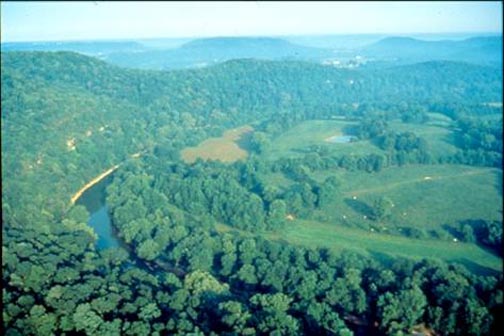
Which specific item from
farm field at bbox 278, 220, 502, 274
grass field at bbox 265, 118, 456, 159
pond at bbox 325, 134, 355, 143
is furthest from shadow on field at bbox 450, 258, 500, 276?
pond at bbox 325, 134, 355, 143

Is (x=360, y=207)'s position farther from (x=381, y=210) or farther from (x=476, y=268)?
(x=476, y=268)

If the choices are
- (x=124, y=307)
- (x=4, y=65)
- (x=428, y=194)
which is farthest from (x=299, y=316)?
(x=4, y=65)

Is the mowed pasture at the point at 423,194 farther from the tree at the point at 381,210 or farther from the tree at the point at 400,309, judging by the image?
the tree at the point at 400,309

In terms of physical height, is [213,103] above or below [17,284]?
above

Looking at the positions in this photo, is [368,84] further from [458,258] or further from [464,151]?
[458,258]

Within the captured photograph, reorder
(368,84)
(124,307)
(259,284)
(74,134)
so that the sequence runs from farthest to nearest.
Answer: (368,84) < (74,134) < (259,284) < (124,307)

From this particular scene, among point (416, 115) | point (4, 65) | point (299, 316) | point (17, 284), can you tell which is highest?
point (4, 65)

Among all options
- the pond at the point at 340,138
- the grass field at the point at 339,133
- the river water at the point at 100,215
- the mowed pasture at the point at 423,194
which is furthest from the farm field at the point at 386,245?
the pond at the point at 340,138
